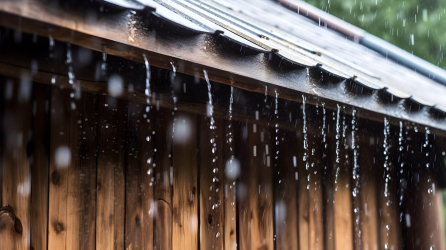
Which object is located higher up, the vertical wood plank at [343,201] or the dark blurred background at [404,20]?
the dark blurred background at [404,20]

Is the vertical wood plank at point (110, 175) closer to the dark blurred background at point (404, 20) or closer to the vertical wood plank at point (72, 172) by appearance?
the vertical wood plank at point (72, 172)

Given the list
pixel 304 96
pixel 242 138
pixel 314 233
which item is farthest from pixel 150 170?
pixel 314 233

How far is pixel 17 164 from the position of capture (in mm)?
A: 1785

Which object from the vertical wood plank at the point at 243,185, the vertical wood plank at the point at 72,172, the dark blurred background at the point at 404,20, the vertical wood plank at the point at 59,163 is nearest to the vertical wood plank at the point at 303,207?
the vertical wood plank at the point at 243,185

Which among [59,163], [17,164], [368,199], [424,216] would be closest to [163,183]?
[59,163]

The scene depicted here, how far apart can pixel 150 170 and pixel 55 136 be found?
55cm

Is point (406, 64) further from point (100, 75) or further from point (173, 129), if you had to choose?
point (100, 75)

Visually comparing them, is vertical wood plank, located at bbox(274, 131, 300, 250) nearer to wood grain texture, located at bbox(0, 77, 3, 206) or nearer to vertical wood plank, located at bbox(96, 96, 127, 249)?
vertical wood plank, located at bbox(96, 96, 127, 249)

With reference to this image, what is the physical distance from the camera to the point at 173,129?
93.4 inches

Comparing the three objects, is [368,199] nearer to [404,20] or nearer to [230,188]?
→ [230,188]

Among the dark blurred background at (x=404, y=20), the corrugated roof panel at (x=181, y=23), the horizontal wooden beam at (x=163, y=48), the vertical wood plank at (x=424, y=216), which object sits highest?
the dark blurred background at (x=404, y=20)

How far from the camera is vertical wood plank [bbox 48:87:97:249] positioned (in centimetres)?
187

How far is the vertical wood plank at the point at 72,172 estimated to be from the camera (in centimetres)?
187

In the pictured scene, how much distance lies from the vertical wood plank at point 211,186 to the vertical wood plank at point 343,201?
4.09 feet
